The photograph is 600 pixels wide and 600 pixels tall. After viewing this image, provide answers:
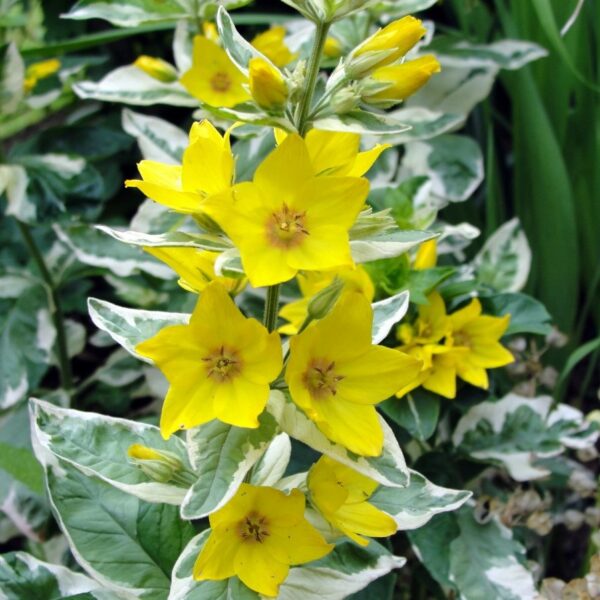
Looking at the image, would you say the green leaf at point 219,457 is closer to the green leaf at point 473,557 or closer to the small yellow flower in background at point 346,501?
the small yellow flower in background at point 346,501

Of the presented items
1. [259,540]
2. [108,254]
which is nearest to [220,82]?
[108,254]

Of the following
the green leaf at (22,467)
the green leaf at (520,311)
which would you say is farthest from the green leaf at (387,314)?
the green leaf at (22,467)

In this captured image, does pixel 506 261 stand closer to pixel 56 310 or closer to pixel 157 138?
pixel 157 138

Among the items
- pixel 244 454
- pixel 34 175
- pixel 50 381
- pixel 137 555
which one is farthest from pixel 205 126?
pixel 50 381

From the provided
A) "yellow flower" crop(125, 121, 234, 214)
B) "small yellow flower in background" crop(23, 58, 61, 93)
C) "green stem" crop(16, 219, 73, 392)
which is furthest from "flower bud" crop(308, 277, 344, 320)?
"small yellow flower in background" crop(23, 58, 61, 93)

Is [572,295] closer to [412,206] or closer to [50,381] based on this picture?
[412,206]

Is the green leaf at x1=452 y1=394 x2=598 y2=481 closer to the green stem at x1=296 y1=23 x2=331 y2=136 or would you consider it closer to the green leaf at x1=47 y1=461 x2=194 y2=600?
the green leaf at x1=47 y1=461 x2=194 y2=600

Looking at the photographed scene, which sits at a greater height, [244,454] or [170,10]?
[170,10]
